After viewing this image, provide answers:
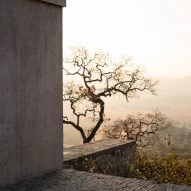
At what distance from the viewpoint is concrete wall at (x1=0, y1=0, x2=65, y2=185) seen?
20.6 ft

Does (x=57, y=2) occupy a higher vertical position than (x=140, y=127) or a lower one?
higher

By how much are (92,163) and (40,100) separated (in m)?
2.68

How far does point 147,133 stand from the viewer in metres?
23.1

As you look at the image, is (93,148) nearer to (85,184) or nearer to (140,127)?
(85,184)

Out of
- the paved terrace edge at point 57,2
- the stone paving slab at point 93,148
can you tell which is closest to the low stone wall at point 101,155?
the stone paving slab at point 93,148

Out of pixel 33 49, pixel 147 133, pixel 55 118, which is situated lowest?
pixel 147 133

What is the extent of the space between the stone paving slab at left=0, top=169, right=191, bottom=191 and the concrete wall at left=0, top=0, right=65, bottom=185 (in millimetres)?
266

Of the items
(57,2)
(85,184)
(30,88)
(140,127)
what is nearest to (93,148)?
(30,88)

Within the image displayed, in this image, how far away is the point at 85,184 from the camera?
6.28m

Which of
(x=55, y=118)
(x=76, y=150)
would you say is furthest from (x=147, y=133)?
(x=55, y=118)

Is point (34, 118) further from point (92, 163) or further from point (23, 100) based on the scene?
point (92, 163)

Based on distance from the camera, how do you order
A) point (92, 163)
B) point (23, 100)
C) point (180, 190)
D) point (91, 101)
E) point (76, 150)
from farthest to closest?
1. point (91, 101)
2. point (76, 150)
3. point (92, 163)
4. point (23, 100)
5. point (180, 190)

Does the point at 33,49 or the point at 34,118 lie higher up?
the point at 33,49

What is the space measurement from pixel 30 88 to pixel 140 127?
1724 cm
